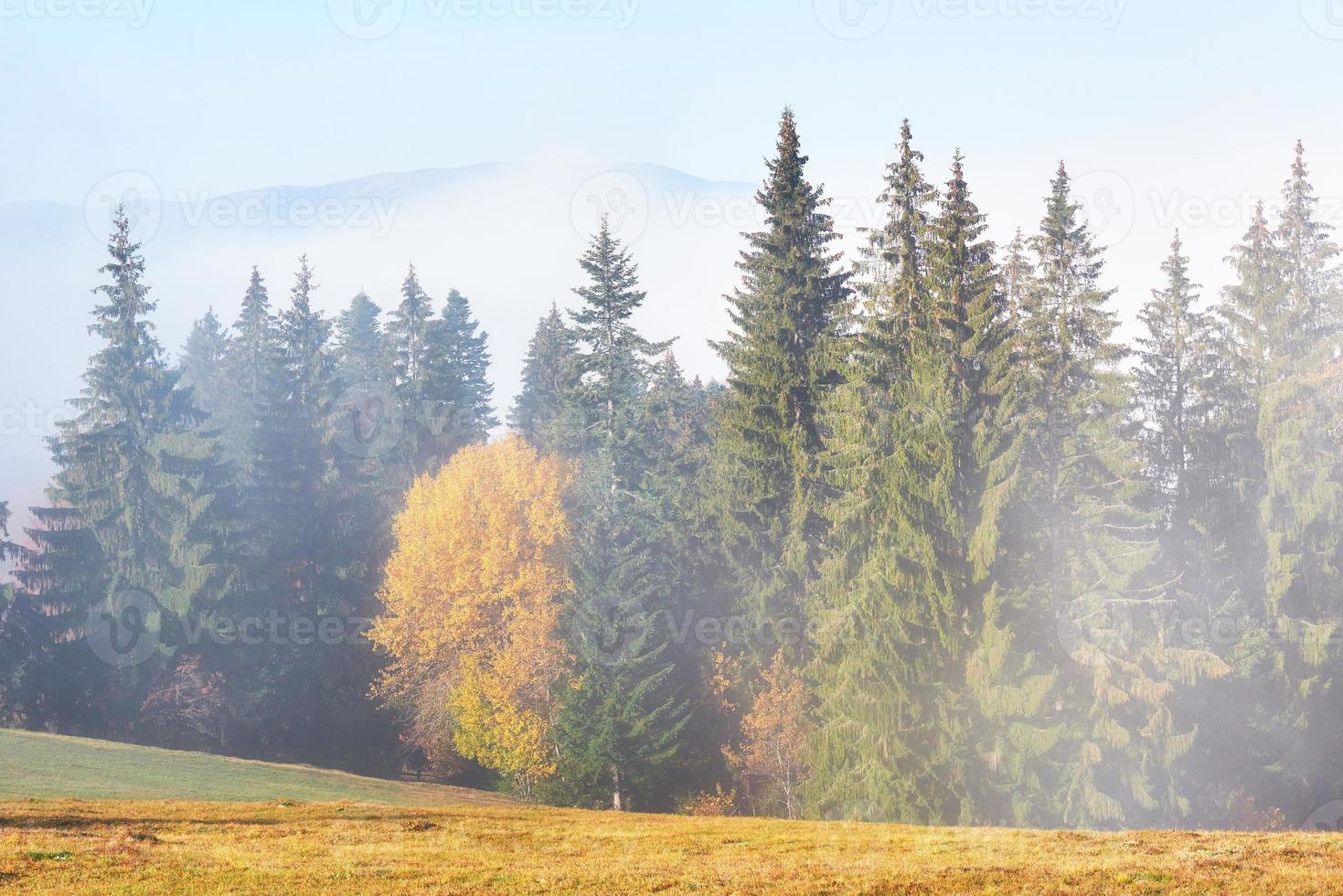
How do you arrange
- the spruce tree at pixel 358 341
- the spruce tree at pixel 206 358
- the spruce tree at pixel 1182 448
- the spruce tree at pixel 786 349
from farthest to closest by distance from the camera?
the spruce tree at pixel 206 358 → the spruce tree at pixel 358 341 → the spruce tree at pixel 1182 448 → the spruce tree at pixel 786 349

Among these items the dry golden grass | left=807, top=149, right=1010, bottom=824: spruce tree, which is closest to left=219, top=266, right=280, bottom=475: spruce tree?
left=807, top=149, right=1010, bottom=824: spruce tree

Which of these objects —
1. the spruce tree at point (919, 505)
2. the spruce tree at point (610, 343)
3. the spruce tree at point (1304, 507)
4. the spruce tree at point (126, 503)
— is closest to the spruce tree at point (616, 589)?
the spruce tree at point (610, 343)

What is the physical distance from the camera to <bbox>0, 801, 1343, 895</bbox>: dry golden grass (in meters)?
17.8

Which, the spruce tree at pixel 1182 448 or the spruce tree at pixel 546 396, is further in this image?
the spruce tree at pixel 546 396

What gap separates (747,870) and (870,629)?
18641 mm

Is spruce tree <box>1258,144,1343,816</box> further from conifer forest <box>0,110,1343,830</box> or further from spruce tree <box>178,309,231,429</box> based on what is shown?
spruce tree <box>178,309,231,429</box>

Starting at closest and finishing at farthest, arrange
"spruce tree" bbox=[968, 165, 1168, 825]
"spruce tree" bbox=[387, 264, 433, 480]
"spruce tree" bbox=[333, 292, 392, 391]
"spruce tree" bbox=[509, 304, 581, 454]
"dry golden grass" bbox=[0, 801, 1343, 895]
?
→ "dry golden grass" bbox=[0, 801, 1343, 895], "spruce tree" bbox=[968, 165, 1168, 825], "spruce tree" bbox=[509, 304, 581, 454], "spruce tree" bbox=[387, 264, 433, 480], "spruce tree" bbox=[333, 292, 392, 391]

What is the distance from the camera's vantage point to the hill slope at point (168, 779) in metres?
30.9

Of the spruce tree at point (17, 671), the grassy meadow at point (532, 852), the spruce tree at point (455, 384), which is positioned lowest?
the grassy meadow at point (532, 852)

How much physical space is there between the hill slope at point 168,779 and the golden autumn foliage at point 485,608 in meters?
3.89

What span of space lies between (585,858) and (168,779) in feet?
60.0

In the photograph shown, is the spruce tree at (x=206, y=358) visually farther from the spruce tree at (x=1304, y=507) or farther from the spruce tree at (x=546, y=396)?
the spruce tree at (x=1304, y=507)

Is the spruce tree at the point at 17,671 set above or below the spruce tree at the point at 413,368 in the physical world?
below

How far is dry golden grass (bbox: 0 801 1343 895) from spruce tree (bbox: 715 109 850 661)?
17489 millimetres
